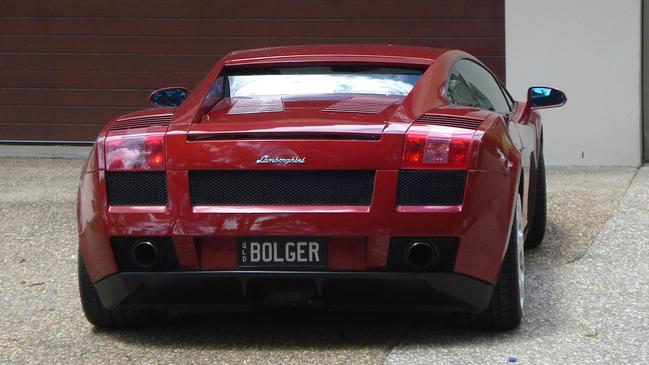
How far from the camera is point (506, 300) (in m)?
5.66

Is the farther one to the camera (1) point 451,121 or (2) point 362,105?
(2) point 362,105

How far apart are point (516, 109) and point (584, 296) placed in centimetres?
135

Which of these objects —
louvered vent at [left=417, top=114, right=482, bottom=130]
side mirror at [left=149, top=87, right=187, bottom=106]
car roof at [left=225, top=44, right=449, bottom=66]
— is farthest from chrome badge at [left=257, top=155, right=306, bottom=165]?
side mirror at [left=149, top=87, right=187, bottom=106]

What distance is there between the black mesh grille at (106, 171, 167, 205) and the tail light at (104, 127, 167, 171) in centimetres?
3

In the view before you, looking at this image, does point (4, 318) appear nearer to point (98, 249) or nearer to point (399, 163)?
point (98, 249)

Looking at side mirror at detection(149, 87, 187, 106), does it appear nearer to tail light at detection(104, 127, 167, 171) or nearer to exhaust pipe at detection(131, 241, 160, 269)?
tail light at detection(104, 127, 167, 171)

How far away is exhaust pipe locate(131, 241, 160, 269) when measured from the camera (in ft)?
17.7

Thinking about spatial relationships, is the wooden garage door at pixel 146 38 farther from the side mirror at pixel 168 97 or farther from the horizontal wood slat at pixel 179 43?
the side mirror at pixel 168 97

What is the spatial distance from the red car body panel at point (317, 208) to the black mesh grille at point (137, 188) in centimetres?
3

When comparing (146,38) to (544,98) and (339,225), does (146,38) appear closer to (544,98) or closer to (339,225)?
(544,98)

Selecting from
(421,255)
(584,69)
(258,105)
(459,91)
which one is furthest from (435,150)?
(584,69)

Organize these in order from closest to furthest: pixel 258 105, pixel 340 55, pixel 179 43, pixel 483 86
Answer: pixel 258 105, pixel 340 55, pixel 483 86, pixel 179 43

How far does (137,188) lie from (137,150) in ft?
0.52

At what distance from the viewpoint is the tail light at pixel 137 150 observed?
213 inches
